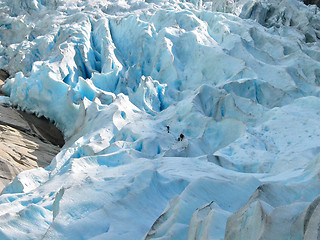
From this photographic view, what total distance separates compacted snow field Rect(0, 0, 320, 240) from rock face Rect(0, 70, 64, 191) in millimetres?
358

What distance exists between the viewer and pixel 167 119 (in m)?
6.71

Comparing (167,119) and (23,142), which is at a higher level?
(167,119)

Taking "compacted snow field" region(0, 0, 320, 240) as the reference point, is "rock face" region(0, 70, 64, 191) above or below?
below

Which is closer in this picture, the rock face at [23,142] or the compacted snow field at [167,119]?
the compacted snow field at [167,119]

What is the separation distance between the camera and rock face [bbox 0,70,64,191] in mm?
5953

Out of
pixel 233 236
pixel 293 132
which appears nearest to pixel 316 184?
pixel 233 236

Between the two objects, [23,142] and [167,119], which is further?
[23,142]

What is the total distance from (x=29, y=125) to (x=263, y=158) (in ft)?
18.9

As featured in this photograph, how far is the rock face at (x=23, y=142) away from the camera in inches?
234

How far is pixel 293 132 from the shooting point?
5.40 metres

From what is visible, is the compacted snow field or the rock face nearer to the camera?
the compacted snow field

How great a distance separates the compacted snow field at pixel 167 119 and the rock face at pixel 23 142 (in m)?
0.36

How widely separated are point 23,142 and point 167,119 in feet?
9.66

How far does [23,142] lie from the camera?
7.13 m
